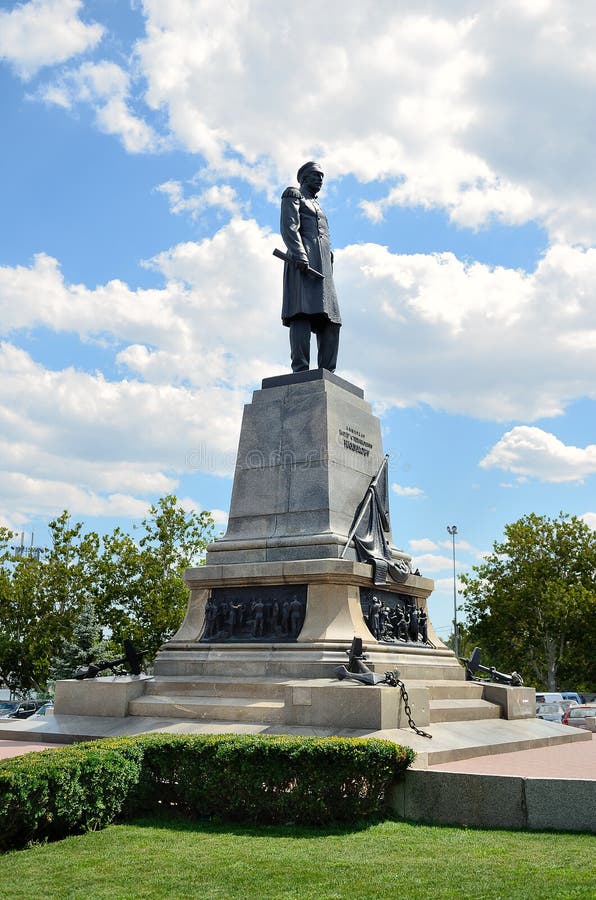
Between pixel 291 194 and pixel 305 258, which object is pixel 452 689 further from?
pixel 291 194

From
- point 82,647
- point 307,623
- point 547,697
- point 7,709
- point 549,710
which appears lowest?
point 7,709

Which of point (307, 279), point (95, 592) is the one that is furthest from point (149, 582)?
point (307, 279)

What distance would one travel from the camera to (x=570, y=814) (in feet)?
25.3

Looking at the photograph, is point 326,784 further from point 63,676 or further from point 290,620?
point 63,676

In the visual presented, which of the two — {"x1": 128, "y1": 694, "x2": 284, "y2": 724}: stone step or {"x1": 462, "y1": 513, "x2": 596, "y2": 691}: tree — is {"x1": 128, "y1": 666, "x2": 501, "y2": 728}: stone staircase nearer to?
{"x1": 128, "y1": 694, "x2": 284, "y2": 724}: stone step

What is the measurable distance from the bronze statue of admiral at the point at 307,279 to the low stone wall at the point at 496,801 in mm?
9956

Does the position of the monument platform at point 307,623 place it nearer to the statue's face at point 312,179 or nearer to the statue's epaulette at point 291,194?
the statue's epaulette at point 291,194

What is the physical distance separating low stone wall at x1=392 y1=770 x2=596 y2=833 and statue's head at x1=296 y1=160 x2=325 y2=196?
1249cm

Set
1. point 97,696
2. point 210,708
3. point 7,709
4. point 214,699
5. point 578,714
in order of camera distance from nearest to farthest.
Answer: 1. point 210,708
2. point 214,699
3. point 97,696
4. point 578,714
5. point 7,709

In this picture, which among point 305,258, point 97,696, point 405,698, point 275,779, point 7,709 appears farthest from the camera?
point 7,709

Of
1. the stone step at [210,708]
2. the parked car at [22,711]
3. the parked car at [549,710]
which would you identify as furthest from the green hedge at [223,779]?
the parked car at [22,711]

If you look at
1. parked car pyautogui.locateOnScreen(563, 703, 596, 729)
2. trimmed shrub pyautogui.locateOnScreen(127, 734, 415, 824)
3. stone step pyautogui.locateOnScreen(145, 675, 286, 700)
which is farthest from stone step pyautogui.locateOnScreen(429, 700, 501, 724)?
parked car pyautogui.locateOnScreen(563, 703, 596, 729)

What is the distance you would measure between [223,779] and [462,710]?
6.30 m

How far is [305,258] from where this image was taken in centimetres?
1712
